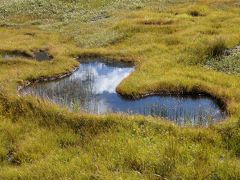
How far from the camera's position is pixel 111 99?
65.5 feet

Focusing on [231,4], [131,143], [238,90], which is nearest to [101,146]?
[131,143]

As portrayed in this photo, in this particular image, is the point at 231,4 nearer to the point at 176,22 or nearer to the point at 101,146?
the point at 176,22

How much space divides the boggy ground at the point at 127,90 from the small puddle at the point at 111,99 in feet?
2.40

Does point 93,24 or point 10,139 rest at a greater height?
point 93,24

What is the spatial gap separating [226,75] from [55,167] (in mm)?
11627

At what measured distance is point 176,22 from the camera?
32688 mm

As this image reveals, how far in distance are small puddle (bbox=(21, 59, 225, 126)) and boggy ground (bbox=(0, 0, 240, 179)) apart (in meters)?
0.73

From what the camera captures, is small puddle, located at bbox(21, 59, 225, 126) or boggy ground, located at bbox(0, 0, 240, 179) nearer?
boggy ground, located at bbox(0, 0, 240, 179)

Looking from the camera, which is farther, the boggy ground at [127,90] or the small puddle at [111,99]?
the small puddle at [111,99]

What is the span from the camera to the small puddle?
57.4 feet

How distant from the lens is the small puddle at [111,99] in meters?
17.5

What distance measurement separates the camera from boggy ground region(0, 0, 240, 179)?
12.2 metres

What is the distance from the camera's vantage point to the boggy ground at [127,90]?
1223cm

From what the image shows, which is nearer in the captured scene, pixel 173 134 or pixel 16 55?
pixel 173 134
